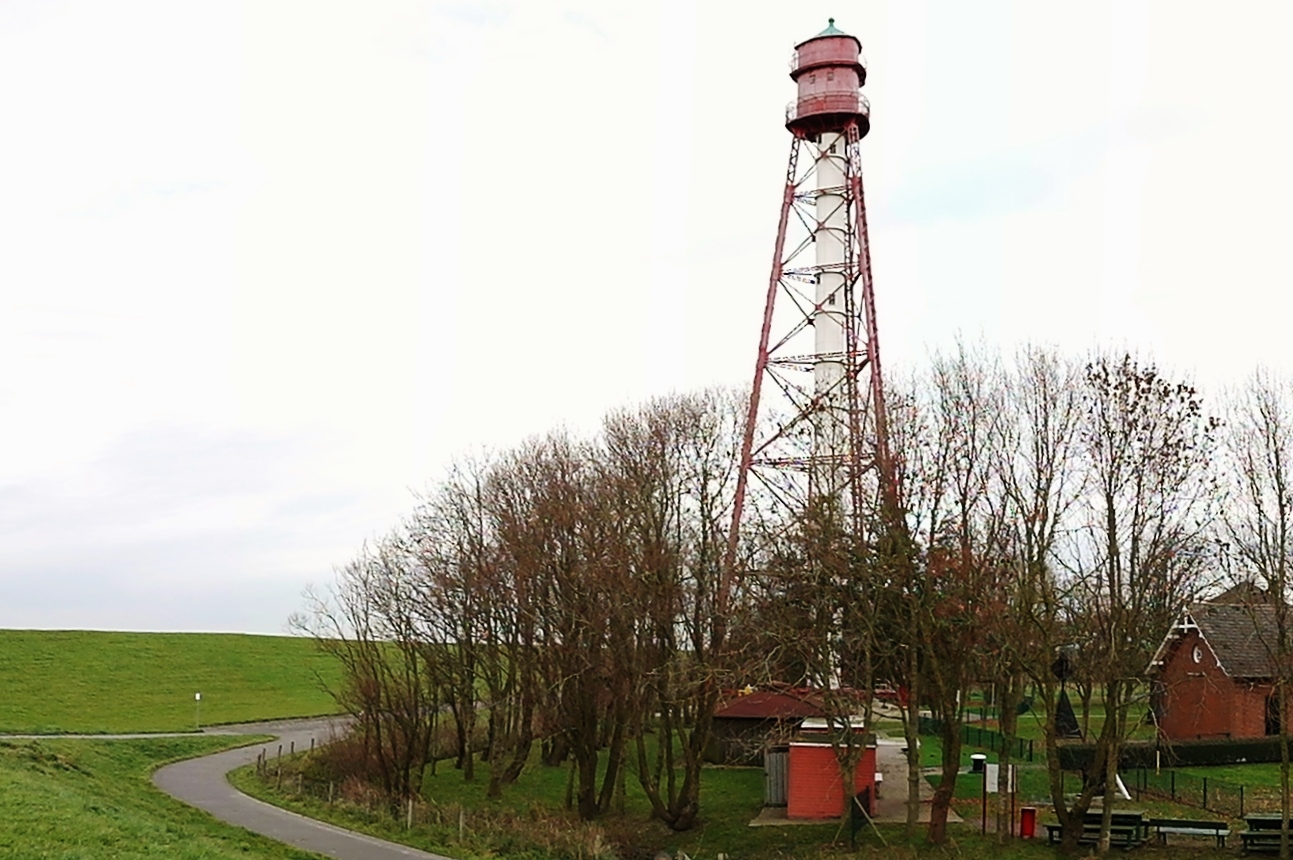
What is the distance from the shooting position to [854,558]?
23.6 metres

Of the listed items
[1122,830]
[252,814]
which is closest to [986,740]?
[1122,830]

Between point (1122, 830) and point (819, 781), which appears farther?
point (819, 781)

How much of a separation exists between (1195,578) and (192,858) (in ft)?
59.6

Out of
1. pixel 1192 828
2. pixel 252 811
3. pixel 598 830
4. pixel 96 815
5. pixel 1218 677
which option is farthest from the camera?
pixel 1218 677

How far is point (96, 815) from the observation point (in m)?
19.9

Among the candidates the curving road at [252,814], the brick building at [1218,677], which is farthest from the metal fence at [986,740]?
the curving road at [252,814]

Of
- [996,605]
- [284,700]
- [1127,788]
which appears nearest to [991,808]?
[1127,788]

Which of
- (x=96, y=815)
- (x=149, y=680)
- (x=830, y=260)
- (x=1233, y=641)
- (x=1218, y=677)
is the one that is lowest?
(x=96, y=815)

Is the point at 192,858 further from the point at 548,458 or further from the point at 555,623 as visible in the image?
the point at 548,458

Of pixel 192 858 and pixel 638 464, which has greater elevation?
pixel 638 464

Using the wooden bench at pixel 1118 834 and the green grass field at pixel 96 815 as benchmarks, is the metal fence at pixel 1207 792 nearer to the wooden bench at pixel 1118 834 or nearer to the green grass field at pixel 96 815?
the wooden bench at pixel 1118 834

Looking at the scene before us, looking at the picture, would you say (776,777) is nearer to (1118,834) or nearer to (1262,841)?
(1118,834)

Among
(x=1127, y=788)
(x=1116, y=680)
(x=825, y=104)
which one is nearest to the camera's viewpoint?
(x=1116, y=680)

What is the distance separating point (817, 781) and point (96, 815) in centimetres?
1511
